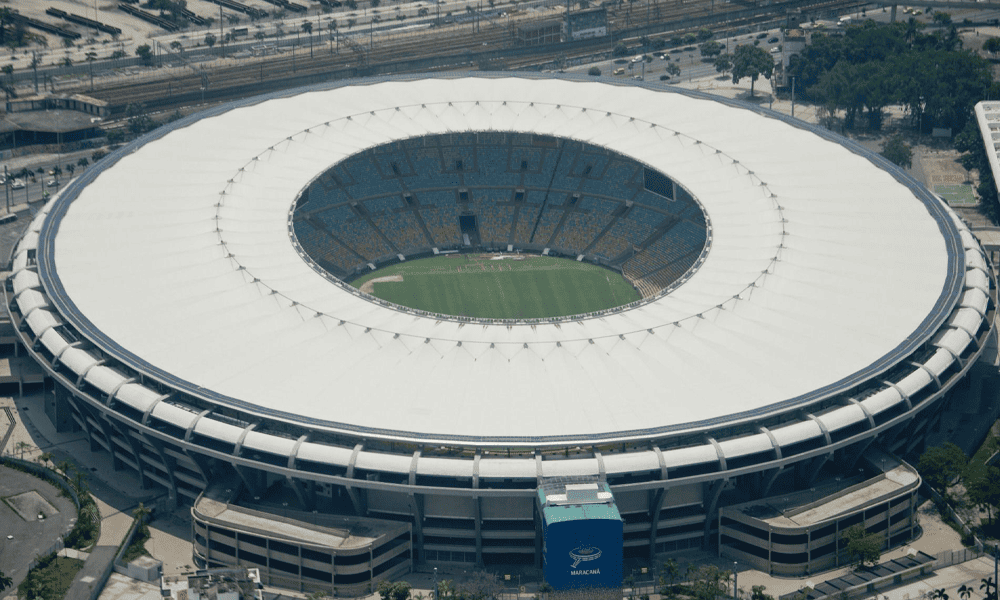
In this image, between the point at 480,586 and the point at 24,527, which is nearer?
the point at 480,586

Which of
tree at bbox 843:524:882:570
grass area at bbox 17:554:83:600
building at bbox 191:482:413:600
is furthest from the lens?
tree at bbox 843:524:882:570

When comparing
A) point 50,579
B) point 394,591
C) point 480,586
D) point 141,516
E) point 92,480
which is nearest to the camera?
point 394,591

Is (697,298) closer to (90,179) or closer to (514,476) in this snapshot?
(514,476)

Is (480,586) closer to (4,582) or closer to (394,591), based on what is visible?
(394,591)

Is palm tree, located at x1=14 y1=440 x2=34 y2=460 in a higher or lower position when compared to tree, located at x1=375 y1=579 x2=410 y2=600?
higher

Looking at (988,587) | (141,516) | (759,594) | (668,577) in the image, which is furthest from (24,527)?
(988,587)

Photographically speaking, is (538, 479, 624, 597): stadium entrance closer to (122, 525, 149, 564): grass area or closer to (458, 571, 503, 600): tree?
(458, 571, 503, 600): tree

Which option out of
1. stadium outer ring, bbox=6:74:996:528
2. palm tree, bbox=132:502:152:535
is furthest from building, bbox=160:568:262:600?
palm tree, bbox=132:502:152:535
